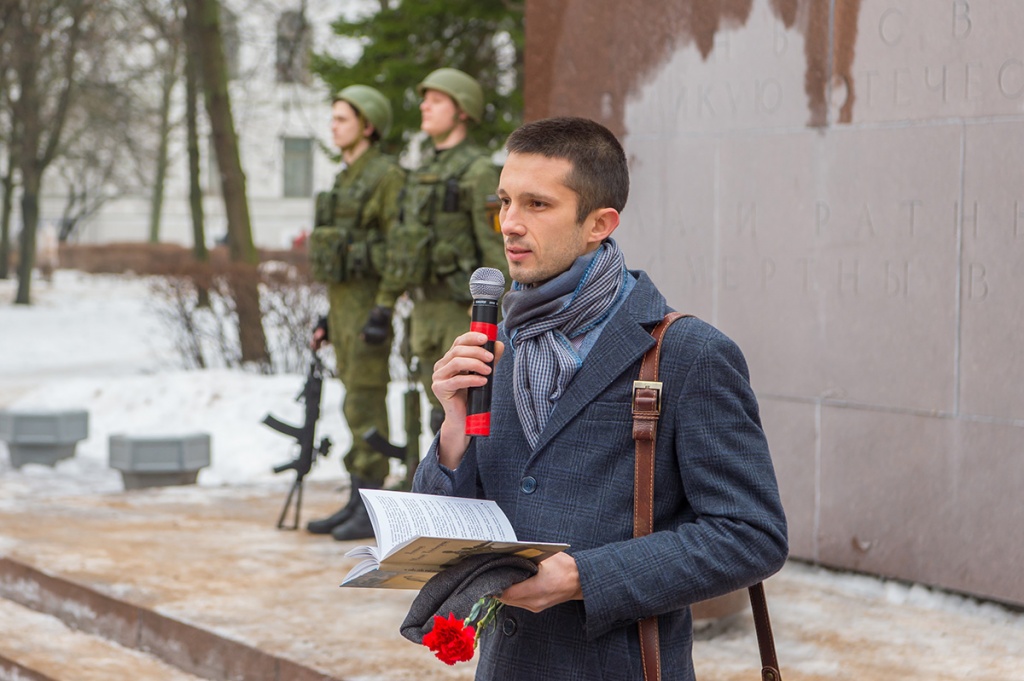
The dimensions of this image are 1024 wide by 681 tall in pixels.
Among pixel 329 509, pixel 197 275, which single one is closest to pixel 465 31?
pixel 197 275

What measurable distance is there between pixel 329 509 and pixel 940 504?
385 centimetres

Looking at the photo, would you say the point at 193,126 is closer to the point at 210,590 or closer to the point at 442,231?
the point at 442,231

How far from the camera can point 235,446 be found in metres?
11.9

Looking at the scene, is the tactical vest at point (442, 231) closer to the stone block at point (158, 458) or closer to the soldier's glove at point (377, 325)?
the soldier's glove at point (377, 325)

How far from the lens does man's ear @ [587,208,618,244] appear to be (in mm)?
2582

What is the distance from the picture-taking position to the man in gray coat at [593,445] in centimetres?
243

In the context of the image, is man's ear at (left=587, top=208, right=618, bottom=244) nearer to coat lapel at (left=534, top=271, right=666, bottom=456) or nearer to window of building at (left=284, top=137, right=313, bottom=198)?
coat lapel at (left=534, top=271, right=666, bottom=456)

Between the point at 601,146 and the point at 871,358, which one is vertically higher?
the point at 601,146

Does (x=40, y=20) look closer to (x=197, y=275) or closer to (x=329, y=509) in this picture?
(x=197, y=275)

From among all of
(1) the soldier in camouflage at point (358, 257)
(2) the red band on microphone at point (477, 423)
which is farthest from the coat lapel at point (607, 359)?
(1) the soldier in camouflage at point (358, 257)

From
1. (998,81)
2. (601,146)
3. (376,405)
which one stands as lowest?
(376,405)

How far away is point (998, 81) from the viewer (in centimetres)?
600

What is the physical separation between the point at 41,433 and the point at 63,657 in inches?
226

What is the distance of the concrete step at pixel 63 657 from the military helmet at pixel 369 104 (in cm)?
304
